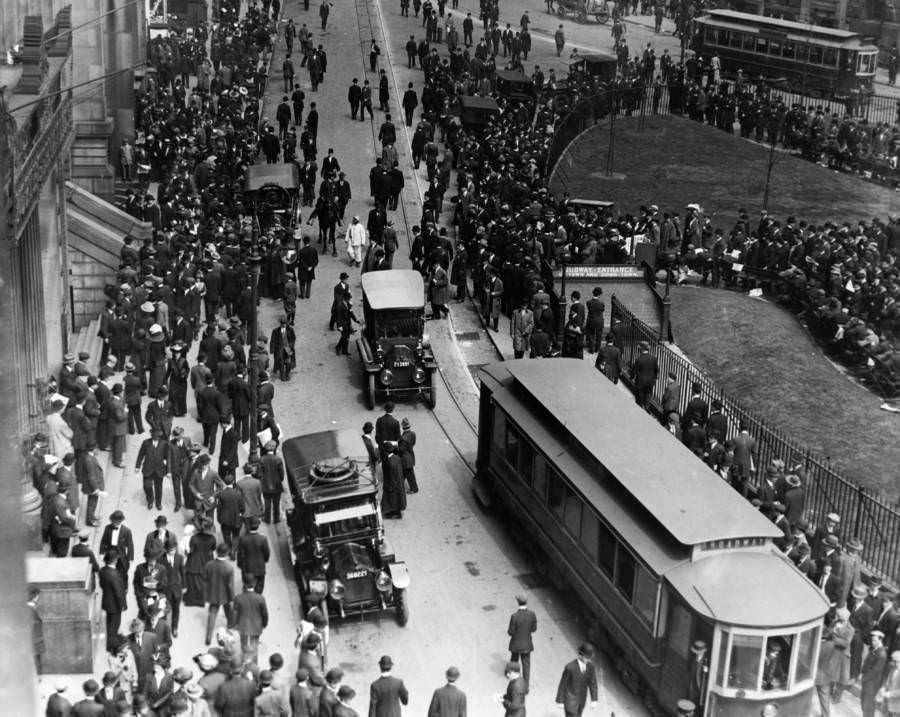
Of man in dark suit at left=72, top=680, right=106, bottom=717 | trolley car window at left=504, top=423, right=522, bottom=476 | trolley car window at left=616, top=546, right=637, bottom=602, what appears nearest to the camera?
man in dark suit at left=72, top=680, right=106, bottom=717

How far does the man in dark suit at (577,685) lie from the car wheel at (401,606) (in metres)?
3.27

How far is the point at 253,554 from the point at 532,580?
4.40 meters

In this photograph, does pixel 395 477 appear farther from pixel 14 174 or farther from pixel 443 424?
pixel 14 174

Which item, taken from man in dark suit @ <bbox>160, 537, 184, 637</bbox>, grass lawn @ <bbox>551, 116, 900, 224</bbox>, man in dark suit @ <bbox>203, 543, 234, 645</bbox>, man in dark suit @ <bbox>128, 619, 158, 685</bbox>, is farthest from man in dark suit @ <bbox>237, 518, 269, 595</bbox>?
grass lawn @ <bbox>551, 116, 900, 224</bbox>

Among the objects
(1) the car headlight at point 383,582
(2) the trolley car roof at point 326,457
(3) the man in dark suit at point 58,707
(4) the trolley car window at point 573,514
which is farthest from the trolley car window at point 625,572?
(3) the man in dark suit at point 58,707

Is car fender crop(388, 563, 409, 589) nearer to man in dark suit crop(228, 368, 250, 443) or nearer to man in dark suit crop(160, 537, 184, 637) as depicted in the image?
man in dark suit crop(160, 537, 184, 637)

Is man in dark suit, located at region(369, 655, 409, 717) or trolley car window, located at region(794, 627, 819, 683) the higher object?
trolley car window, located at region(794, 627, 819, 683)

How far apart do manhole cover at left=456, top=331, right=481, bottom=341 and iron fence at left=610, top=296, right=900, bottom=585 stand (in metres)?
4.78

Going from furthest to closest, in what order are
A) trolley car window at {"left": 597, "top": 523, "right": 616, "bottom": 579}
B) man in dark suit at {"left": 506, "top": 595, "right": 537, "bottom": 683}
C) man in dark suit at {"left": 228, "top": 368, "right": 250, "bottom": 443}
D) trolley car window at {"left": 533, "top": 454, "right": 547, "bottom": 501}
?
man in dark suit at {"left": 228, "top": 368, "right": 250, "bottom": 443} → trolley car window at {"left": 533, "top": 454, "right": 547, "bottom": 501} → trolley car window at {"left": 597, "top": 523, "right": 616, "bottom": 579} → man in dark suit at {"left": 506, "top": 595, "right": 537, "bottom": 683}

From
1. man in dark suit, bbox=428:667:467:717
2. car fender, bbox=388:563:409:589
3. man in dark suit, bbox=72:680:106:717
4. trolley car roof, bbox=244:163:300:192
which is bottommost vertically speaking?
car fender, bbox=388:563:409:589

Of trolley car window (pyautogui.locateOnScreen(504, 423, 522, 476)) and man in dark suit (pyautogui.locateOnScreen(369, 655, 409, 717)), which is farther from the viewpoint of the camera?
trolley car window (pyautogui.locateOnScreen(504, 423, 522, 476))

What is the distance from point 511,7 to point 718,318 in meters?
44.5

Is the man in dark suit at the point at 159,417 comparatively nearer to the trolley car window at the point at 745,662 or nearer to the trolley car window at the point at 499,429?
the trolley car window at the point at 499,429

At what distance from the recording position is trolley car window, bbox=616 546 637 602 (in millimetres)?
16469
